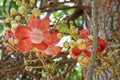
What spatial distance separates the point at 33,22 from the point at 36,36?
A: 0.03m

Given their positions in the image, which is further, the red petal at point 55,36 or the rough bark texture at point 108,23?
the rough bark texture at point 108,23

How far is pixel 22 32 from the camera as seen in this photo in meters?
0.70

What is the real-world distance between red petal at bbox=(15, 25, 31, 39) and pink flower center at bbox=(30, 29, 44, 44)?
0.01 meters

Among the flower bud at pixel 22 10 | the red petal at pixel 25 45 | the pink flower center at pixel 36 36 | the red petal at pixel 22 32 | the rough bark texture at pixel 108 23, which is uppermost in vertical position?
the flower bud at pixel 22 10

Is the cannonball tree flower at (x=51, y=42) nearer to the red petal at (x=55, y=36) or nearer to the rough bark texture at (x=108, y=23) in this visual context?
the red petal at (x=55, y=36)

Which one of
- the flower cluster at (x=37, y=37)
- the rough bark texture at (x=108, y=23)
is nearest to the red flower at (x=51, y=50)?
the flower cluster at (x=37, y=37)

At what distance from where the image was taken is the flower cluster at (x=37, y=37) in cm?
69

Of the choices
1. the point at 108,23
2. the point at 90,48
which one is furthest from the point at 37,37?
the point at 108,23

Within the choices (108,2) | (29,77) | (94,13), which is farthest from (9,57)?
(94,13)

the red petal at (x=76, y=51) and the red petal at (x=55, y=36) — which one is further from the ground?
the red petal at (x=55, y=36)

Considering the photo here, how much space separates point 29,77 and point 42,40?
2.63ft

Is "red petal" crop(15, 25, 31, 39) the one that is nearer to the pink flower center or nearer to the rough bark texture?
the pink flower center

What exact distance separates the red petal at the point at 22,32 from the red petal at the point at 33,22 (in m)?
0.01

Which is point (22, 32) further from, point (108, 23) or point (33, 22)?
point (108, 23)
